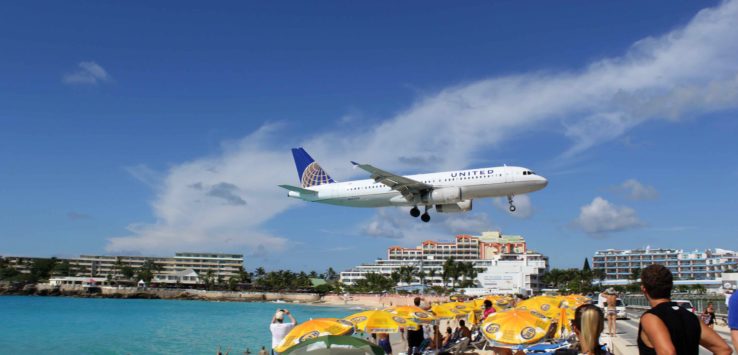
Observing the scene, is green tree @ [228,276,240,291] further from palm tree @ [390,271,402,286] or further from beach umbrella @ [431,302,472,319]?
beach umbrella @ [431,302,472,319]

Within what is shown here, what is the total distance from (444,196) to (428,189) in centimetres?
140

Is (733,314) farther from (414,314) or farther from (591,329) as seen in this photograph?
(414,314)

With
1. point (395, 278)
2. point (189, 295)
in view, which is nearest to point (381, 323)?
point (395, 278)

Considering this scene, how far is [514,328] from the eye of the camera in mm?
11875

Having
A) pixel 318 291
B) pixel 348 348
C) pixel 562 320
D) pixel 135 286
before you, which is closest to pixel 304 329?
pixel 348 348

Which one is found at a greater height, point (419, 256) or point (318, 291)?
point (419, 256)

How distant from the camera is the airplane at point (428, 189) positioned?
36969 mm

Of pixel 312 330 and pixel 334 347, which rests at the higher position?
pixel 334 347

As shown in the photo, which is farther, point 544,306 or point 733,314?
point 544,306

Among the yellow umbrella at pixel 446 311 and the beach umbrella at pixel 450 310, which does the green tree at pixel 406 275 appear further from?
the yellow umbrella at pixel 446 311

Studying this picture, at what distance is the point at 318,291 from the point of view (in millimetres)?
183375

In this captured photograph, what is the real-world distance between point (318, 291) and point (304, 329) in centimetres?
17410

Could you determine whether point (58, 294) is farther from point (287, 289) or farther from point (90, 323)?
point (90, 323)

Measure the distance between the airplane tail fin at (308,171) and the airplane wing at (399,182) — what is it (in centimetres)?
911
